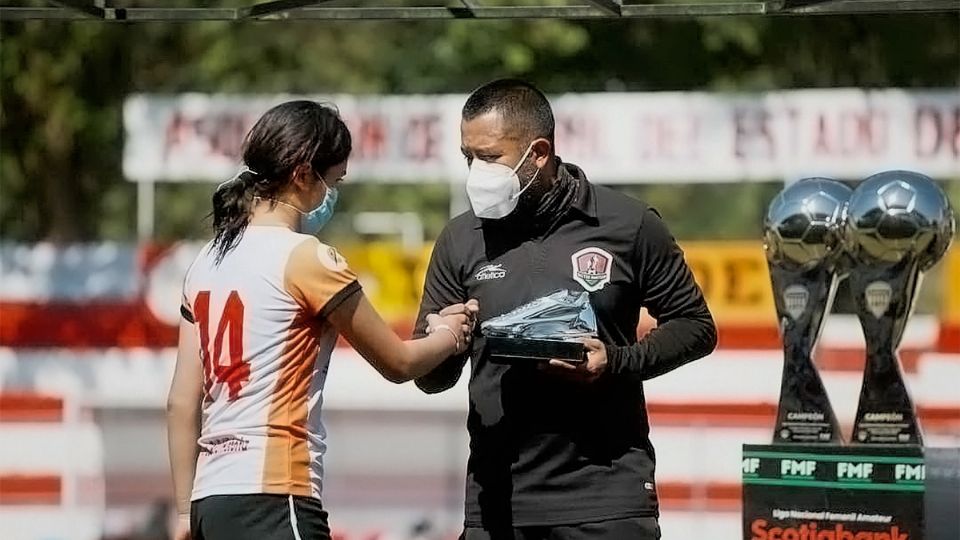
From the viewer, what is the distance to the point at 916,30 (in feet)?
33.6

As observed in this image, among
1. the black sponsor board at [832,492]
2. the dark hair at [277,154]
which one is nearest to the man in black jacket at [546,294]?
the dark hair at [277,154]

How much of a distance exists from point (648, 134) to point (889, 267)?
3.48 meters

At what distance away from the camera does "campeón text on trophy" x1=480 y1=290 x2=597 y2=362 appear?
12.1 feet

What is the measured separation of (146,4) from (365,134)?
2.32 meters

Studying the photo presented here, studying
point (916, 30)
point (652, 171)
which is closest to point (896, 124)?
point (652, 171)

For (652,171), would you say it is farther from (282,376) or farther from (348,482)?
(282,376)

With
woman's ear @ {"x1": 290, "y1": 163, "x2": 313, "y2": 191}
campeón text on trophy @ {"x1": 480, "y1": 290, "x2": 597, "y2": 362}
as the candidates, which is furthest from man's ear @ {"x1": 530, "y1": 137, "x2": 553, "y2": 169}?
woman's ear @ {"x1": 290, "y1": 163, "x2": 313, "y2": 191}

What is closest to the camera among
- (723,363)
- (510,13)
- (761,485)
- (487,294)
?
(487,294)

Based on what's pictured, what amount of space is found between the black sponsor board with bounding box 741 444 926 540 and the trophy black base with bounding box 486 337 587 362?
1367mm

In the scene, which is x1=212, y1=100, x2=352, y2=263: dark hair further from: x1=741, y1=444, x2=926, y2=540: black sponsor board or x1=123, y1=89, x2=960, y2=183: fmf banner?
x1=123, y1=89, x2=960, y2=183: fmf banner

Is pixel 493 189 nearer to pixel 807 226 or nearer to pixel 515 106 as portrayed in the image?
pixel 515 106

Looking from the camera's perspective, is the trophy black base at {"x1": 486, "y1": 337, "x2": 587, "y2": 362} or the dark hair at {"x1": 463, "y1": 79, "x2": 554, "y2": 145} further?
the dark hair at {"x1": 463, "y1": 79, "x2": 554, "y2": 145}

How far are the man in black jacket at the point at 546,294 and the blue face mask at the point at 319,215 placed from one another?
0.34m

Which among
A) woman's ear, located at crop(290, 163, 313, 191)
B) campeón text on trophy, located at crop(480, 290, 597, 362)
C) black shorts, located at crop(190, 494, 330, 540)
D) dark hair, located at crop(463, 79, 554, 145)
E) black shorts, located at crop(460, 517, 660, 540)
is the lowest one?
black shorts, located at crop(460, 517, 660, 540)
